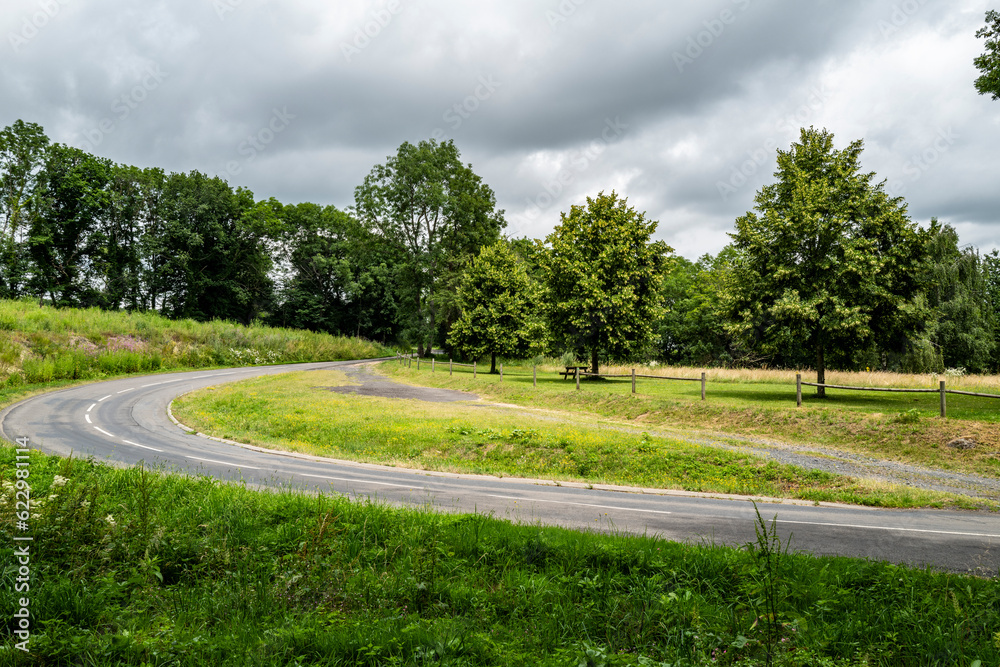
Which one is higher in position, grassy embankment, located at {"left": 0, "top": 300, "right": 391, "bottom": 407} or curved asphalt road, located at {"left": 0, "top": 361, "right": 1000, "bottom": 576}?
grassy embankment, located at {"left": 0, "top": 300, "right": 391, "bottom": 407}

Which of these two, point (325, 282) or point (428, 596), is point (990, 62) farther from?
point (325, 282)

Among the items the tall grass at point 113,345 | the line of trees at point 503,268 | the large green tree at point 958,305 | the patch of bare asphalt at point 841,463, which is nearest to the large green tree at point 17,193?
the line of trees at point 503,268

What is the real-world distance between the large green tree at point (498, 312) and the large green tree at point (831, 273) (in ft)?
58.9

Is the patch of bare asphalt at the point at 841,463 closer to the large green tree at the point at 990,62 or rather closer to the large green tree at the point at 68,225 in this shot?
the large green tree at the point at 990,62

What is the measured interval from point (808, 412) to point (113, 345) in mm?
38373

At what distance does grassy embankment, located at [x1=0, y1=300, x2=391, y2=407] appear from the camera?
89.5 feet

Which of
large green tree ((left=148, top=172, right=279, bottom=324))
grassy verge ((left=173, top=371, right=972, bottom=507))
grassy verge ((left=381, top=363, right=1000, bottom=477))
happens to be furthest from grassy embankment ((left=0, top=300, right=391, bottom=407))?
grassy verge ((left=381, top=363, right=1000, bottom=477))

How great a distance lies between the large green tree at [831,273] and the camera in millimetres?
22578

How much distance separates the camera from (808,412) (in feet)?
61.7

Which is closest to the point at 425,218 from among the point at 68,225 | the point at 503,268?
the point at 503,268

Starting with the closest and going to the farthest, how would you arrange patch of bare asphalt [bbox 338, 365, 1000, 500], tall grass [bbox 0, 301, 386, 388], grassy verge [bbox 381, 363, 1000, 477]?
patch of bare asphalt [bbox 338, 365, 1000, 500] < grassy verge [bbox 381, 363, 1000, 477] < tall grass [bbox 0, 301, 386, 388]

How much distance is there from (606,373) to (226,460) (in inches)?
1083

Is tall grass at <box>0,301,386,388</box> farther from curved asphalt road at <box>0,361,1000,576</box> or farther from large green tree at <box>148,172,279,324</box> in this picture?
large green tree at <box>148,172,279,324</box>

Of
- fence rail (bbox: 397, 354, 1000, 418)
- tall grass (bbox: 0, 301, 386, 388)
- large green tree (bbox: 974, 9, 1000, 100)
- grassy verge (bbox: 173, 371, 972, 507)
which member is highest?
large green tree (bbox: 974, 9, 1000, 100)
